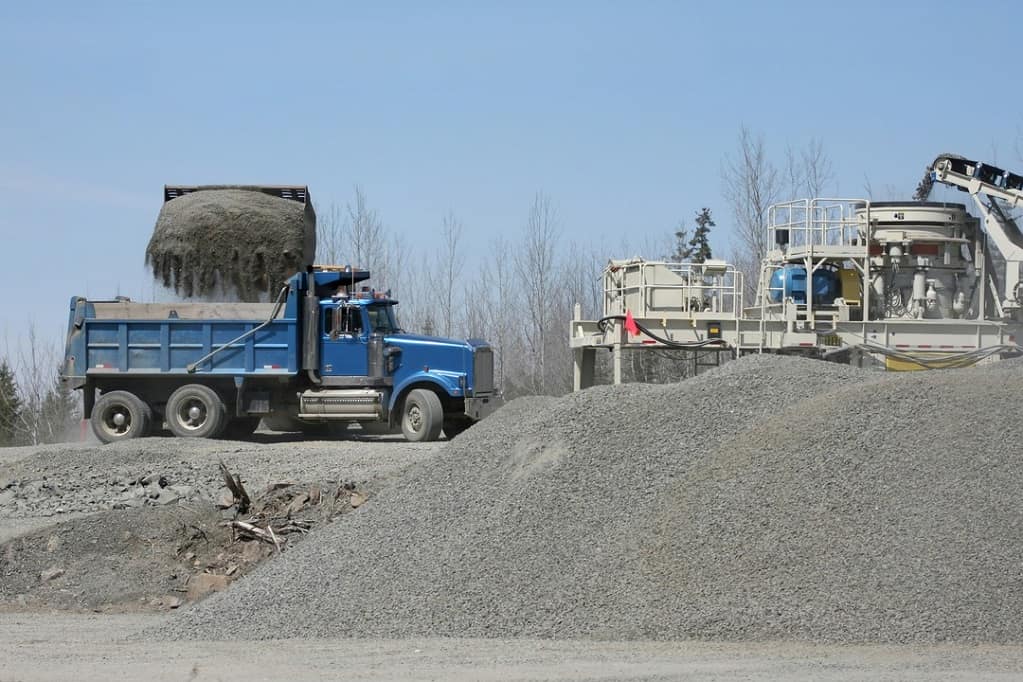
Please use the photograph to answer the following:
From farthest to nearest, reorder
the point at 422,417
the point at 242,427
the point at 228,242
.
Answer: the point at 242,427
the point at 228,242
the point at 422,417

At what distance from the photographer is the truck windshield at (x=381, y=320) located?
20.7m

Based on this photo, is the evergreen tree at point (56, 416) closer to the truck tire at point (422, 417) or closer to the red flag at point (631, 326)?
the truck tire at point (422, 417)

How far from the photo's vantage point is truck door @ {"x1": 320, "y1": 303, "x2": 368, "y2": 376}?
67.3 feet

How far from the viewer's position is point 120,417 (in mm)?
20859

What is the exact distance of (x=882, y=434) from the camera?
9797 mm

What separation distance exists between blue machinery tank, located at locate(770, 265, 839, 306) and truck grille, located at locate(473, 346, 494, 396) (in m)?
4.88

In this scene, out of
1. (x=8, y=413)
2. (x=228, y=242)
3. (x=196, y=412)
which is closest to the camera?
(x=228, y=242)

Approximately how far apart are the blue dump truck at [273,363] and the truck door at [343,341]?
0.02 m

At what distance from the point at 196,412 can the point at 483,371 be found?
15.5 ft

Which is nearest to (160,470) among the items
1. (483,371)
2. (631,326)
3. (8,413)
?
(483,371)

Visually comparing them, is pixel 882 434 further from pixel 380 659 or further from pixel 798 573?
pixel 380 659

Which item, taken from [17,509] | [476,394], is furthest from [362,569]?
[476,394]

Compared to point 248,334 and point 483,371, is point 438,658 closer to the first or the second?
point 483,371

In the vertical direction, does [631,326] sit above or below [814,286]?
below
